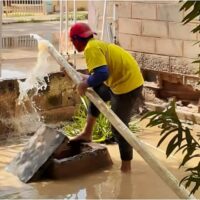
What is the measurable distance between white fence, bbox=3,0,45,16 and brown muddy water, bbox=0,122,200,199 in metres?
14.6

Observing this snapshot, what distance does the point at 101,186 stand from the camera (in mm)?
5242

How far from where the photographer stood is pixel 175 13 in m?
7.66

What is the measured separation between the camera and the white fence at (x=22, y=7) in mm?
19922

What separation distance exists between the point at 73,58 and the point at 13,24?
1086cm

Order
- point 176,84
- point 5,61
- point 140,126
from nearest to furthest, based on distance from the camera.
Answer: point 140,126 → point 176,84 → point 5,61

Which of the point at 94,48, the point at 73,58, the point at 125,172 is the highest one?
the point at 94,48

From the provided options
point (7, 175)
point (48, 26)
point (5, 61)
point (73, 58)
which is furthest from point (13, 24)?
point (7, 175)

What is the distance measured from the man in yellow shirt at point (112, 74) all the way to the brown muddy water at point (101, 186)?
0.65 ft

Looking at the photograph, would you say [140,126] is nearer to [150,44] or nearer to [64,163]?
[150,44]

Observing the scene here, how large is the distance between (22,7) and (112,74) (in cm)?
1653

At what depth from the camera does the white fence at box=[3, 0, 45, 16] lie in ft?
65.4

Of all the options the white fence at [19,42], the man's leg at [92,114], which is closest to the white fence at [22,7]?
the white fence at [19,42]

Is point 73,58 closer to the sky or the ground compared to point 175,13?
closer to the ground

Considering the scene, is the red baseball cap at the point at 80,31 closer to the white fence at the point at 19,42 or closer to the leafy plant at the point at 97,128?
the leafy plant at the point at 97,128
